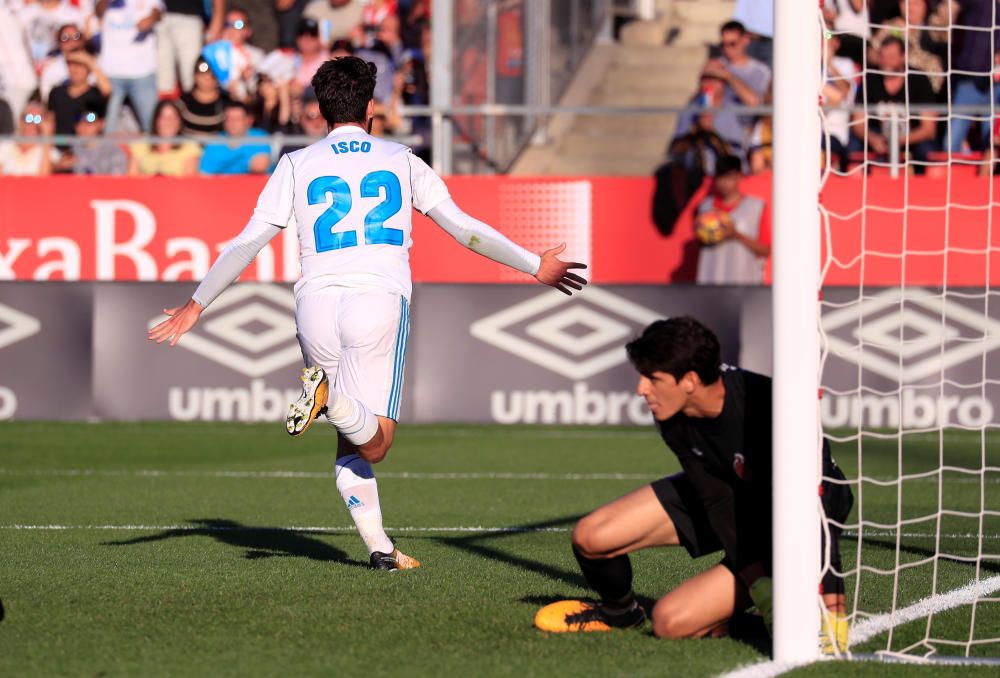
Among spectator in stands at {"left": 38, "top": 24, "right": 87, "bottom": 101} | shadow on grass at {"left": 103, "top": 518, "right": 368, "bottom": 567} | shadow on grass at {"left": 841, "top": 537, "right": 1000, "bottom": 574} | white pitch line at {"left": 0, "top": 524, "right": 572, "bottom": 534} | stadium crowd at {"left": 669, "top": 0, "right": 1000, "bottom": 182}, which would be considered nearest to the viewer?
shadow on grass at {"left": 841, "top": 537, "right": 1000, "bottom": 574}

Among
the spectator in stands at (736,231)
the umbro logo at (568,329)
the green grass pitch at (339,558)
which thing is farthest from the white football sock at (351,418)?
the spectator in stands at (736,231)

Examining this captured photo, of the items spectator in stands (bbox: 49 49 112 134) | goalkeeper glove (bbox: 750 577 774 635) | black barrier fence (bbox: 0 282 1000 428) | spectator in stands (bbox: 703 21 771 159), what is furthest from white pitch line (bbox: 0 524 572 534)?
spectator in stands (bbox: 49 49 112 134)

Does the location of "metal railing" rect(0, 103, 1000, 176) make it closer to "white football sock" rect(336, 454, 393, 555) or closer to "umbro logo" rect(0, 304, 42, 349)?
"umbro logo" rect(0, 304, 42, 349)

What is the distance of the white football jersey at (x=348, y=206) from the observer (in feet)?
22.4

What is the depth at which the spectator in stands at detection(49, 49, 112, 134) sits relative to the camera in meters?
17.5

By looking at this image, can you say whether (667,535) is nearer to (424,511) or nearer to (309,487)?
(424,511)

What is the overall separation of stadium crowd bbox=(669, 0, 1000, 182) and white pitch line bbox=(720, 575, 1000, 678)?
876 centimetres

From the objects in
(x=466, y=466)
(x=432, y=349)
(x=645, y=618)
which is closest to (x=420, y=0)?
(x=432, y=349)

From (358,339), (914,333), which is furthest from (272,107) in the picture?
(358,339)

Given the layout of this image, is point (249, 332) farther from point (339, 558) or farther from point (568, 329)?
point (339, 558)

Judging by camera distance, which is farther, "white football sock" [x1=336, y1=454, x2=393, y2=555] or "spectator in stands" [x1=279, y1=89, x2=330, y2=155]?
"spectator in stands" [x1=279, y1=89, x2=330, y2=155]

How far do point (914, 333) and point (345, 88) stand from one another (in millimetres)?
8883

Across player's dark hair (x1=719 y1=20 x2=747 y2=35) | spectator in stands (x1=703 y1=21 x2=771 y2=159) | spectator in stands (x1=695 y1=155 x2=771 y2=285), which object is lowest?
spectator in stands (x1=695 y1=155 x2=771 y2=285)

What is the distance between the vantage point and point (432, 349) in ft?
49.1
